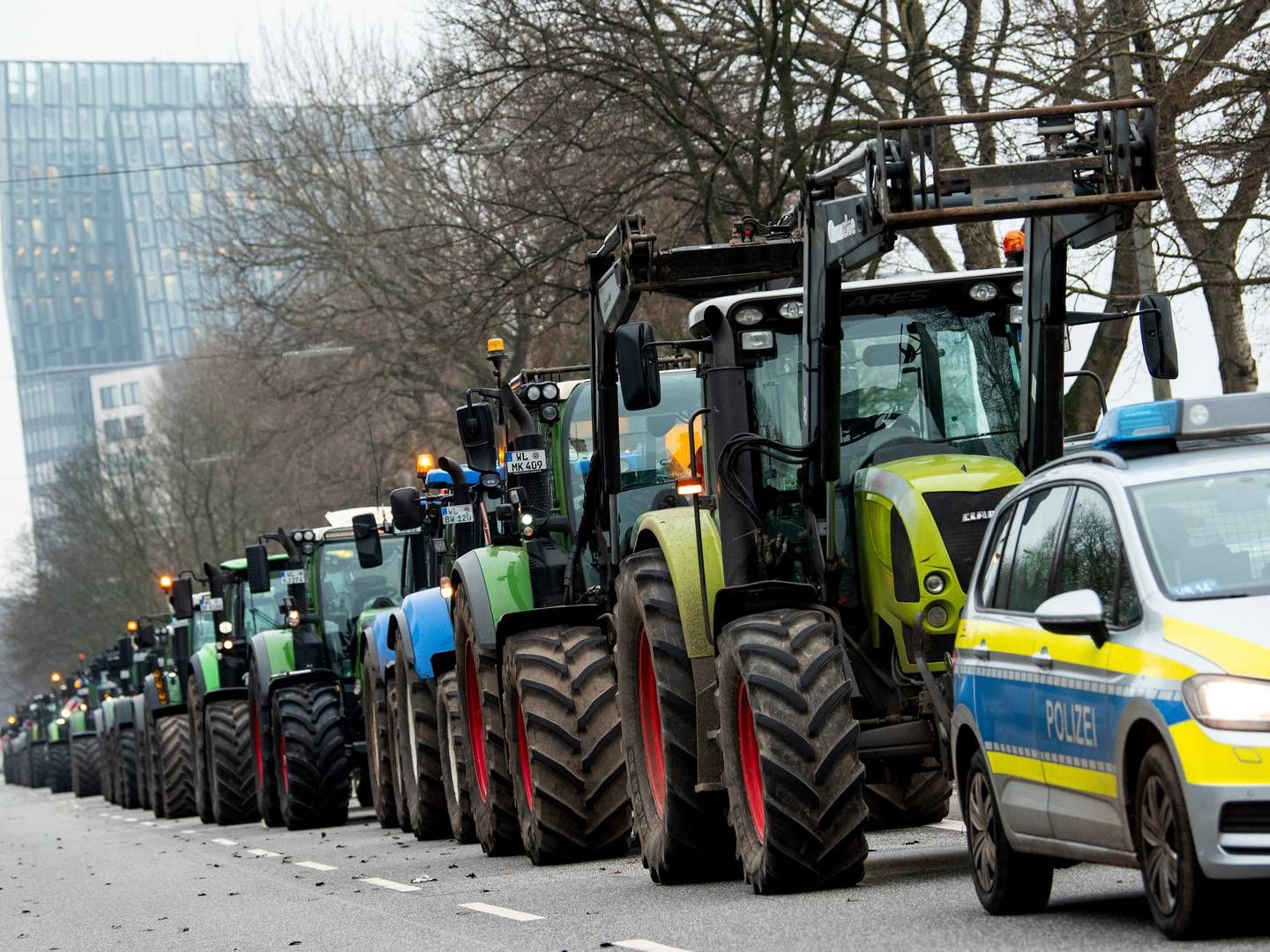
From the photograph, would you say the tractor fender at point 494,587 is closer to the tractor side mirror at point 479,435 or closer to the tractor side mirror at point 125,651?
the tractor side mirror at point 479,435

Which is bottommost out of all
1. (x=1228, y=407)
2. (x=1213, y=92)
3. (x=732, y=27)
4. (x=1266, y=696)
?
(x=1266, y=696)

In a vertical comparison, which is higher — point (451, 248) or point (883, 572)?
point (451, 248)

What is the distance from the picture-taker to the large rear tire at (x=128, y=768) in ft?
120

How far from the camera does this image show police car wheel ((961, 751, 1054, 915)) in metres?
9.29

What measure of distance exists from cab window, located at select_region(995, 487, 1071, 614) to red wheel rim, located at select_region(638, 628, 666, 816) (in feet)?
11.4

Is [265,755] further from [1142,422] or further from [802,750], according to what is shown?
[1142,422]

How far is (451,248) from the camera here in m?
34.9

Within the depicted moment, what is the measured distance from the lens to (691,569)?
1202 cm

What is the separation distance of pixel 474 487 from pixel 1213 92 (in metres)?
6.31

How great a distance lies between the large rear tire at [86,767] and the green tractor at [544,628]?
1310 inches

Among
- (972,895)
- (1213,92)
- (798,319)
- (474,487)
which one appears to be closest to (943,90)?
(1213,92)

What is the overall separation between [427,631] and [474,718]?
2.04 m

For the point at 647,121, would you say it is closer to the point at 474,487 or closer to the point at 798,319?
the point at 474,487

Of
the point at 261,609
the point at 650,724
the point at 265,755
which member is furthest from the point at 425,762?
the point at 261,609
